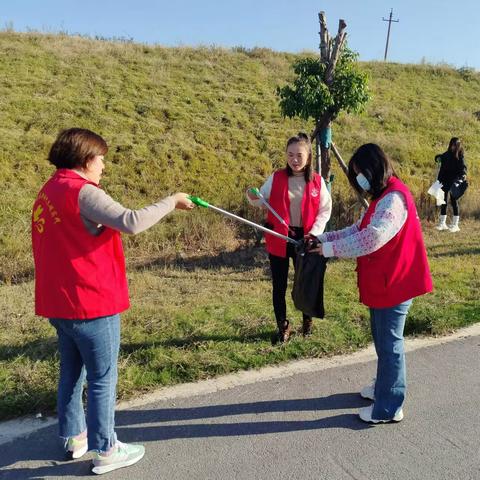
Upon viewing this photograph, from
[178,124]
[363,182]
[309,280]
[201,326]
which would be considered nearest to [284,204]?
[309,280]

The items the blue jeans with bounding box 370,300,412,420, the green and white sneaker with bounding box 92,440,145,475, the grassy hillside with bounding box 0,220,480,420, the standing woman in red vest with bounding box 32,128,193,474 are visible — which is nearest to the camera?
the standing woman in red vest with bounding box 32,128,193,474

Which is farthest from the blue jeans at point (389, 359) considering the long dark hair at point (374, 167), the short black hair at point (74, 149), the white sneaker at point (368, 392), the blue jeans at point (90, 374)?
the short black hair at point (74, 149)

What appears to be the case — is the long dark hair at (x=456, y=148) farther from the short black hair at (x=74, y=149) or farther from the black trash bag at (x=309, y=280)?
the short black hair at (x=74, y=149)

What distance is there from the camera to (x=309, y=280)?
342 centimetres

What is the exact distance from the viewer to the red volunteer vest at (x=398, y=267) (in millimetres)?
2928

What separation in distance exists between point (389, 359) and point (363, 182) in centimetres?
110

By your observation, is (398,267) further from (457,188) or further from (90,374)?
(457,188)

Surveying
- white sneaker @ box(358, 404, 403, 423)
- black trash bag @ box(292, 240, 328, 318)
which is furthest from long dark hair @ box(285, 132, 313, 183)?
white sneaker @ box(358, 404, 403, 423)

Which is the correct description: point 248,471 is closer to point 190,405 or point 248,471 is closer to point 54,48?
point 190,405

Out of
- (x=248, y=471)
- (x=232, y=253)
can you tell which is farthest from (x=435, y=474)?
(x=232, y=253)

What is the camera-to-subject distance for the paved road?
2.70m

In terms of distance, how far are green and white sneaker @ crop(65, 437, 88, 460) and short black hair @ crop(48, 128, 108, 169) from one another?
153 cm

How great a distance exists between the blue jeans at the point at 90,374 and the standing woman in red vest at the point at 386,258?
4.61ft

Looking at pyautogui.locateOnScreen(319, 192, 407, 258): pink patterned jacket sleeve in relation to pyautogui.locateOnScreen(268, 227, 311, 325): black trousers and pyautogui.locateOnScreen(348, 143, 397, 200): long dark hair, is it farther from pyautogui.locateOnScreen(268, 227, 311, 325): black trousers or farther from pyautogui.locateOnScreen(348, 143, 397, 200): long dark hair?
pyautogui.locateOnScreen(268, 227, 311, 325): black trousers
